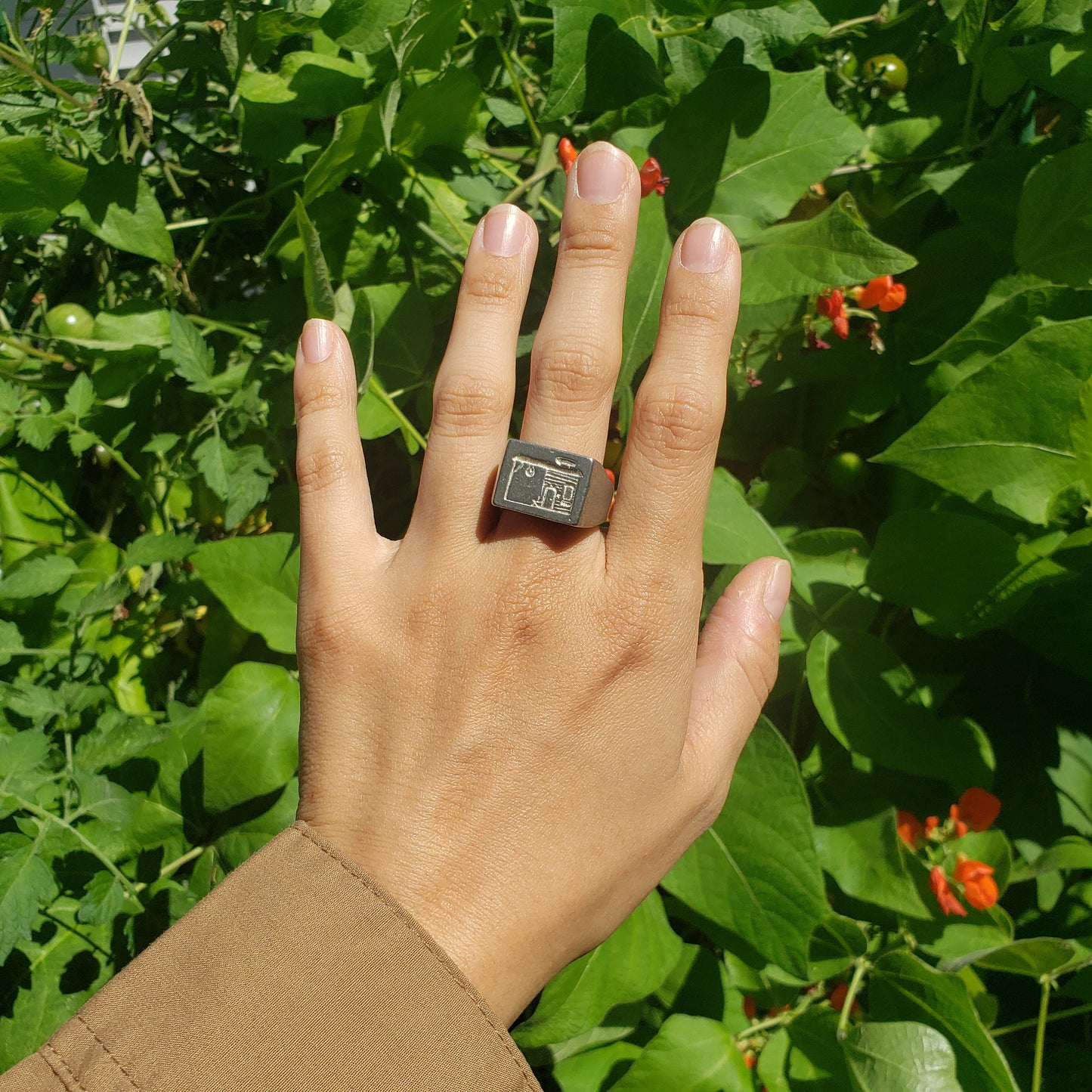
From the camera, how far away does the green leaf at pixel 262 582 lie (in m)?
1.23

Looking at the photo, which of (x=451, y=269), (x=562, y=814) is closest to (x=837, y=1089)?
(x=562, y=814)

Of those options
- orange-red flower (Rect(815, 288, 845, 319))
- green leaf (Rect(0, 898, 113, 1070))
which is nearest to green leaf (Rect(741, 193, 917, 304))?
orange-red flower (Rect(815, 288, 845, 319))

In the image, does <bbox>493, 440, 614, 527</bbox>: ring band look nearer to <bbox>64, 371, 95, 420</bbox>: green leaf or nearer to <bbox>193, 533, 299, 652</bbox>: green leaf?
<bbox>193, 533, 299, 652</bbox>: green leaf

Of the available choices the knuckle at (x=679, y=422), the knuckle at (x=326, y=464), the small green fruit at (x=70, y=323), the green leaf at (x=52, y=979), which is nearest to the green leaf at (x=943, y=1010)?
the knuckle at (x=679, y=422)

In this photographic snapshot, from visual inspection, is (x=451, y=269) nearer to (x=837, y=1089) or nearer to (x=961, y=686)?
(x=961, y=686)

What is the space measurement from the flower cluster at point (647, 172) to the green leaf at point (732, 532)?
400 millimetres

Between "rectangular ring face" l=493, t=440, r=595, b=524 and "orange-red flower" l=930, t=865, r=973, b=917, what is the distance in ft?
2.50

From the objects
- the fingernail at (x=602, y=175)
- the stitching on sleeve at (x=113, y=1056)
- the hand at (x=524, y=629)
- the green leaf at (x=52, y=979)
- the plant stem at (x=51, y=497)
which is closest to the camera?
the stitching on sleeve at (x=113, y=1056)

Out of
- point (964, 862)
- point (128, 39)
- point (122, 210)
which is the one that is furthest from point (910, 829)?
point (128, 39)

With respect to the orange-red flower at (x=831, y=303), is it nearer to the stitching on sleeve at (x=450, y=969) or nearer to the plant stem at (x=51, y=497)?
the stitching on sleeve at (x=450, y=969)

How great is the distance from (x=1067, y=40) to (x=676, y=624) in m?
0.89

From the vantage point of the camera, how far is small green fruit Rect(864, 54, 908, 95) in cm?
130

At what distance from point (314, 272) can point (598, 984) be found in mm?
1001

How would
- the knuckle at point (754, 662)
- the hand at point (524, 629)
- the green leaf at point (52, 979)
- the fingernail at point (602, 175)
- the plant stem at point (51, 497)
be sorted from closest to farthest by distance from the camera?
the hand at point (524, 629), the fingernail at point (602, 175), the knuckle at point (754, 662), the green leaf at point (52, 979), the plant stem at point (51, 497)
